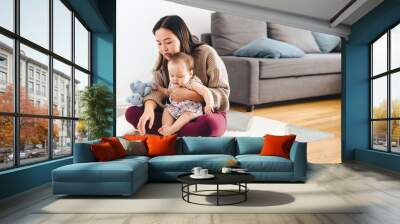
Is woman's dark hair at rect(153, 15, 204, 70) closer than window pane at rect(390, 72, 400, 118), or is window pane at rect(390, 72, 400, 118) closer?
window pane at rect(390, 72, 400, 118)

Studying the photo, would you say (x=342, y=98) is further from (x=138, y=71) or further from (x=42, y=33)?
(x=42, y=33)

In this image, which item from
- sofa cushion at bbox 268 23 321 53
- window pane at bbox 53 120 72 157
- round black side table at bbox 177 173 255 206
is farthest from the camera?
sofa cushion at bbox 268 23 321 53

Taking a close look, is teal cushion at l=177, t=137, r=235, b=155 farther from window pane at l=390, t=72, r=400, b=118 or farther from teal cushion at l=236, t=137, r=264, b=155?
window pane at l=390, t=72, r=400, b=118

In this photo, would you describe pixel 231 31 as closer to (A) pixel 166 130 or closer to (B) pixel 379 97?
(A) pixel 166 130

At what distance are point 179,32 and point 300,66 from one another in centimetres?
283

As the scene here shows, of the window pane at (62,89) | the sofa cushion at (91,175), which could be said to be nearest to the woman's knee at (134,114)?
the window pane at (62,89)

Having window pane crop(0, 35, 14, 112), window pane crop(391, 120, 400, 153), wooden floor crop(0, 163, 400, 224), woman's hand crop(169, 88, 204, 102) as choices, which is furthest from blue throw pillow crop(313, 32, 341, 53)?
window pane crop(0, 35, 14, 112)

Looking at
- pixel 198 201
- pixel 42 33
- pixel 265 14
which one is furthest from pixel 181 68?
pixel 198 201

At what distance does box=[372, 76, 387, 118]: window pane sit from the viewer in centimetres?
891

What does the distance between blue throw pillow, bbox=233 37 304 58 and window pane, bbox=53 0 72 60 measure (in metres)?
3.54

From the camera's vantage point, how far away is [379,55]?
922cm

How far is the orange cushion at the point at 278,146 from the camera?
22.4ft

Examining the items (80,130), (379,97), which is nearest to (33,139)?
(80,130)

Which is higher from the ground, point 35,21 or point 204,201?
point 35,21
